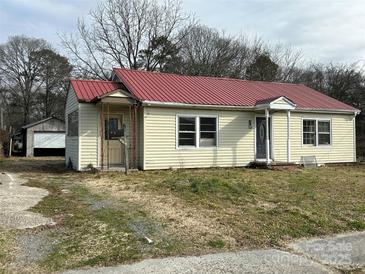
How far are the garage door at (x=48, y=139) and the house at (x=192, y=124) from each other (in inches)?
517

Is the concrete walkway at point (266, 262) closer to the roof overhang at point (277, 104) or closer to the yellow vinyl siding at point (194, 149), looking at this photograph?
the yellow vinyl siding at point (194, 149)

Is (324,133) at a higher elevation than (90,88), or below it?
below

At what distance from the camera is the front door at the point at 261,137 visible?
18.8 metres

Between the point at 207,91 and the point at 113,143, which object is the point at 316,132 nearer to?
the point at 207,91

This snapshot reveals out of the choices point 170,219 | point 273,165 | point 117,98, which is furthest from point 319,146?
point 170,219

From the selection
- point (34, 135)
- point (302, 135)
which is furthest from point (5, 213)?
point (34, 135)

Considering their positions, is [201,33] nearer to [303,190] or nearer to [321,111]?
[321,111]

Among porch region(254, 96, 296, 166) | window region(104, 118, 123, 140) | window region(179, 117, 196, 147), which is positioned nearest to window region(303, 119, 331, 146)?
porch region(254, 96, 296, 166)

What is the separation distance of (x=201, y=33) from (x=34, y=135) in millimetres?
18008

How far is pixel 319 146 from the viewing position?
66.1 feet

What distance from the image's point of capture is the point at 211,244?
5984 millimetres

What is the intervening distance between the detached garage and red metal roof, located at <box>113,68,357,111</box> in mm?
14404

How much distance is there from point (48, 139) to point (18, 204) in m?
24.2

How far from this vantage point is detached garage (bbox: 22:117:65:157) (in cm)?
3173
